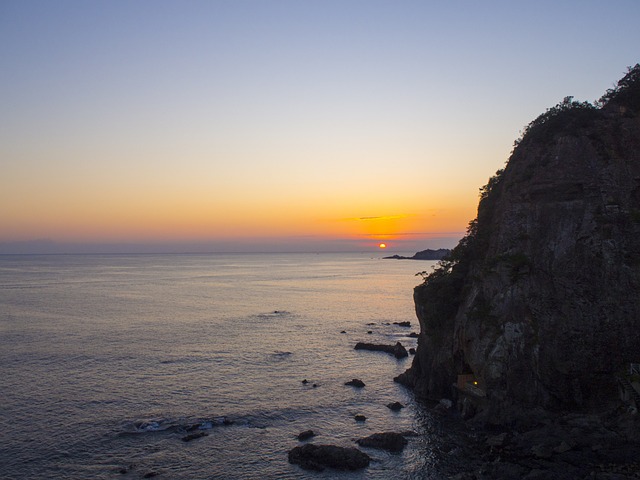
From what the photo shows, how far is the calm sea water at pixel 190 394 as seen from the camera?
1332 inches

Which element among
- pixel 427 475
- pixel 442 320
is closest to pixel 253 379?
pixel 442 320

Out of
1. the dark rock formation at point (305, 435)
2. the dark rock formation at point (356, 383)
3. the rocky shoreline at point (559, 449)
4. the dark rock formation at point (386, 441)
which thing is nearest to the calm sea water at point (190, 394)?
the dark rock formation at point (305, 435)

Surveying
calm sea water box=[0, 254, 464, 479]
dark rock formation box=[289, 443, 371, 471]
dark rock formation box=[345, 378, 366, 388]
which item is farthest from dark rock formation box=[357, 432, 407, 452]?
dark rock formation box=[345, 378, 366, 388]

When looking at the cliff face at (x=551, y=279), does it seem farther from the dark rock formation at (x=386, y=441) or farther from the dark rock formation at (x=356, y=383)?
the dark rock formation at (x=386, y=441)

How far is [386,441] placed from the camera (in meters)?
36.4

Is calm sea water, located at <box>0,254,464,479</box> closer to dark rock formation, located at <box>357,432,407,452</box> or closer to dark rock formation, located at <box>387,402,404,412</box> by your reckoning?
dark rock formation, located at <box>387,402,404,412</box>

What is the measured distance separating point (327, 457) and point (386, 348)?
36.0 m

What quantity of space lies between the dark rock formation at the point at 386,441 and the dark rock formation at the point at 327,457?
85.2 inches

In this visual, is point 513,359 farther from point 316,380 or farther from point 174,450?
point 174,450

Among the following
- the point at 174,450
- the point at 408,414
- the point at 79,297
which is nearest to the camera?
the point at 174,450

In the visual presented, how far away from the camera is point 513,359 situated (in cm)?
3947

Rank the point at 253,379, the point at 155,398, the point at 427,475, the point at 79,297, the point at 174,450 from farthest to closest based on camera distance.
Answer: the point at 79,297 < the point at 253,379 < the point at 155,398 < the point at 174,450 < the point at 427,475

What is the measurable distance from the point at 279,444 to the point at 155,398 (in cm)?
1609

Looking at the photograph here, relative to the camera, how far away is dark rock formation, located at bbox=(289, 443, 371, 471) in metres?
32.9
